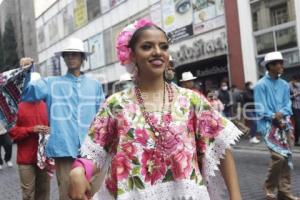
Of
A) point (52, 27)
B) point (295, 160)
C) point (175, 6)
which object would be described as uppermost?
point (52, 27)

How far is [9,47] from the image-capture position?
6575 cm

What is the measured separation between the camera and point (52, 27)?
43562 mm

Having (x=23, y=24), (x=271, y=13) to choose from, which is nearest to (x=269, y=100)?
(x=271, y=13)

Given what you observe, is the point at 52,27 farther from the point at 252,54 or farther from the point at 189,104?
the point at 189,104

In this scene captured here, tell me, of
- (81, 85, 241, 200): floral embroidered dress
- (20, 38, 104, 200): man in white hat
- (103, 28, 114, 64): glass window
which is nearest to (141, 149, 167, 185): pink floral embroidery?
(81, 85, 241, 200): floral embroidered dress

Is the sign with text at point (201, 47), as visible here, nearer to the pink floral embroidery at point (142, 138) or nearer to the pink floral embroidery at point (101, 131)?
the pink floral embroidery at point (101, 131)

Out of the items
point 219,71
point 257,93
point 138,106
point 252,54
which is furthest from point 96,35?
point 138,106

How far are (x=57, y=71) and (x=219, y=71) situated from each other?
80.5ft

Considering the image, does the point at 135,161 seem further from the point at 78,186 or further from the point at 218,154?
the point at 218,154

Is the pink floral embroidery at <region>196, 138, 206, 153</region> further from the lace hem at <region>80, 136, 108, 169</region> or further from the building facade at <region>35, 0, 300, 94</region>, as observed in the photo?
the building facade at <region>35, 0, 300, 94</region>

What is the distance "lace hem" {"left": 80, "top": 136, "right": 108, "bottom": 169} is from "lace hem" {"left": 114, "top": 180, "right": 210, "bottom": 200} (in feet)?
0.83

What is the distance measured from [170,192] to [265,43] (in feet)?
50.9

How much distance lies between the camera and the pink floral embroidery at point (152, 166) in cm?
271

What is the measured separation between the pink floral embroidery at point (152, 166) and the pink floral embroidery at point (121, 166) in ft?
0.25
